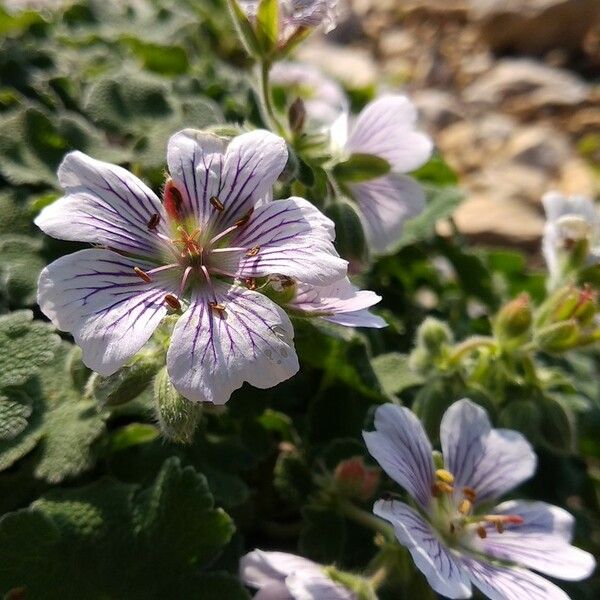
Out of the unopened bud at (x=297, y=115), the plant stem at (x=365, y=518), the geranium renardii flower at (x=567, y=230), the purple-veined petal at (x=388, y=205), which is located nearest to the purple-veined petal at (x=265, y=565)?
the plant stem at (x=365, y=518)

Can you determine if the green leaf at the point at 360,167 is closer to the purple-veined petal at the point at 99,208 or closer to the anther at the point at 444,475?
the purple-veined petal at the point at 99,208

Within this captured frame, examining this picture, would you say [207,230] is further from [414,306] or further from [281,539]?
[414,306]

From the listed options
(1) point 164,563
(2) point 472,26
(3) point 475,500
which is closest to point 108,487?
(1) point 164,563

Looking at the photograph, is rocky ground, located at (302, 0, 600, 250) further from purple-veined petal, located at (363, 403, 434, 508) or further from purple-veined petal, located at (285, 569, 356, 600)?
purple-veined petal, located at (285, 569, 356, 600)

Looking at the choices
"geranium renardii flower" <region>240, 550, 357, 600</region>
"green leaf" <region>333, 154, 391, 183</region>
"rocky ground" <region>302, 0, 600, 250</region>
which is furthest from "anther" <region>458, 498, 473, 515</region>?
"rocky ground" <region>302, 0, 600, 250</region>

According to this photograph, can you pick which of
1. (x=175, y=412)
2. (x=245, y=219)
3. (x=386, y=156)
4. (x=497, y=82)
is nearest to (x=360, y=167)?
(x=386, y=156)
